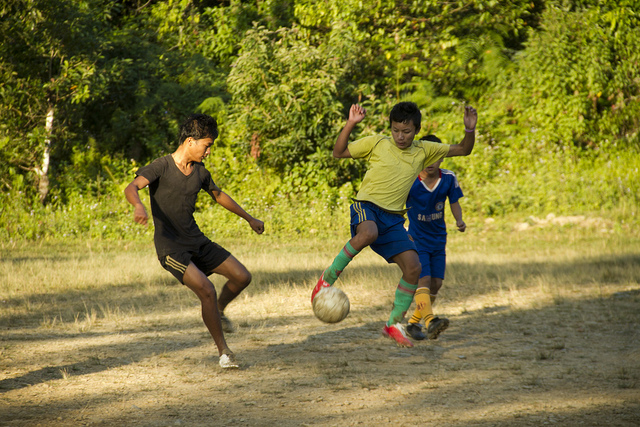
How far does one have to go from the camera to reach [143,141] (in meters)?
17.5

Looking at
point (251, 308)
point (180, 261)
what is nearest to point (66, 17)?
point (251, 308)

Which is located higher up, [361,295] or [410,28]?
[410,28]

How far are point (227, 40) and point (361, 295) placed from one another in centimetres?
1278

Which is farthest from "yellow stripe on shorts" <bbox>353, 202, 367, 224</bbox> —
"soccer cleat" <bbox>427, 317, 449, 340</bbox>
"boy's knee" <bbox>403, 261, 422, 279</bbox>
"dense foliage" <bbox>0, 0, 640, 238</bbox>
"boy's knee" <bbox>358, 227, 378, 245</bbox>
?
"dense foliage" <bbox>0, 0, 640, 238</bbox>

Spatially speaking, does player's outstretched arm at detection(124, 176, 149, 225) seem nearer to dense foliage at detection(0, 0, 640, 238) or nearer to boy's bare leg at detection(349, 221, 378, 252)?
boy's bare leg at detection(349, 221, 378, 252)

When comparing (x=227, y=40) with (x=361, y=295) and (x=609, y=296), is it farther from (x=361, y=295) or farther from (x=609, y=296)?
(x=609, y=296)

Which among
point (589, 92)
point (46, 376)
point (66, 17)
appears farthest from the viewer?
point (589, 92)

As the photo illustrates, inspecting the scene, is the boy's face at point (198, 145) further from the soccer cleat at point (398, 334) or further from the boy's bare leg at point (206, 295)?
the soccer cleat at point (398, 334)

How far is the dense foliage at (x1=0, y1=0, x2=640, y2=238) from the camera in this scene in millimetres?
14773

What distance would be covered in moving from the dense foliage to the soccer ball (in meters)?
8.92

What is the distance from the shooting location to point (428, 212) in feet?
21.5

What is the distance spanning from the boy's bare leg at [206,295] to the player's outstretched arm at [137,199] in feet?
2.07

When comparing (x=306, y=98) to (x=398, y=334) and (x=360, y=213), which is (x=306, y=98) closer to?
(x=360, y=213)

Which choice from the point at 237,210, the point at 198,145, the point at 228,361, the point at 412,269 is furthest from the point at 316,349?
the point at 198,145
